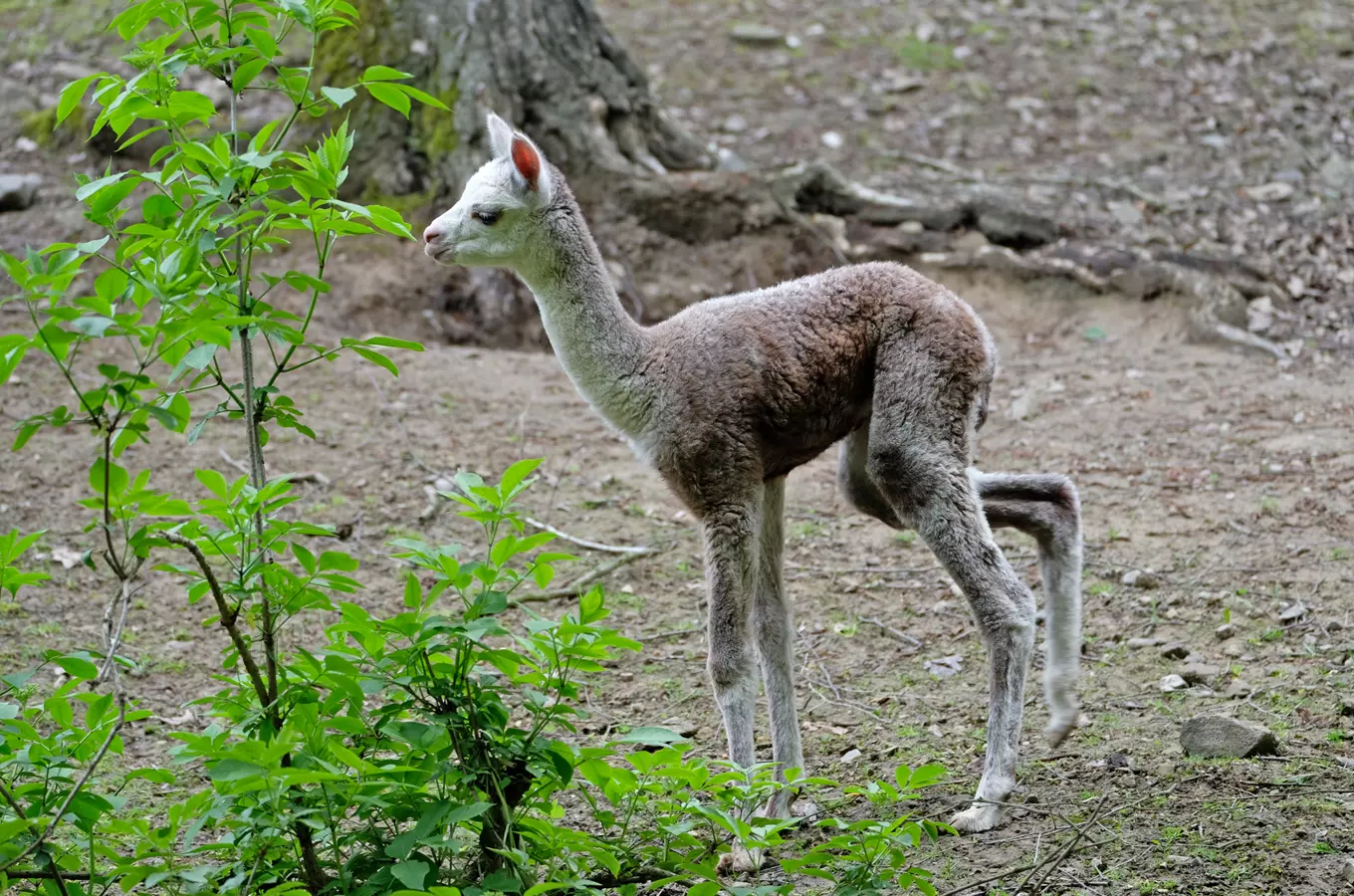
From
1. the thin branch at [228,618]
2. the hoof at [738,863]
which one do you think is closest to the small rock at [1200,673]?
the hoof at [738,863]

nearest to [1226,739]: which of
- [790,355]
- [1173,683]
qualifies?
[1173,683]

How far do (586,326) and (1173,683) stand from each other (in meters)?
2.75

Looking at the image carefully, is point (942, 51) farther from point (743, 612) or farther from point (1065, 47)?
point (743, 612)

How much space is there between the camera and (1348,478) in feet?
22.8

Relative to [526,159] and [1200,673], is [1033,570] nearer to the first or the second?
[1200,673]

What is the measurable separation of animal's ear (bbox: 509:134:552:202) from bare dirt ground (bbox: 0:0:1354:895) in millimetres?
2171

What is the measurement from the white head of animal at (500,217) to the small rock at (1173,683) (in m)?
3.04

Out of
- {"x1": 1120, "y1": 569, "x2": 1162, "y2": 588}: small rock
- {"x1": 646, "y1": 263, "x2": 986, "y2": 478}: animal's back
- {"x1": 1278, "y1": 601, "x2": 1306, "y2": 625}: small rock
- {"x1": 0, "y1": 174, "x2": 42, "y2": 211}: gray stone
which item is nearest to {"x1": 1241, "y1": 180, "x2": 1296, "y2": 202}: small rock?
{"x1": 1120, "y1": 569, "x2": 1162, "y2": 588}: small rock

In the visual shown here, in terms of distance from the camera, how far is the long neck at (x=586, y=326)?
4.64m

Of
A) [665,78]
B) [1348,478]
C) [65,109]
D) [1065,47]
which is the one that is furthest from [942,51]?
[65,109]

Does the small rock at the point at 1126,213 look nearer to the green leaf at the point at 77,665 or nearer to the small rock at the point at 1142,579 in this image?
the small rock at the point at 1142,579

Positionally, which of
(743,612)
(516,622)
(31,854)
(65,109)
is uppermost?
(65,109)

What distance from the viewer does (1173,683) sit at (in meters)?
5.20

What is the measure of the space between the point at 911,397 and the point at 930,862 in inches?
61.0
